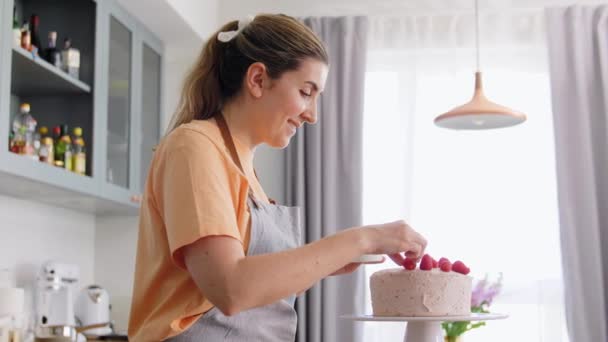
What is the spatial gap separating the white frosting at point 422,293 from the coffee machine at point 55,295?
1657mm

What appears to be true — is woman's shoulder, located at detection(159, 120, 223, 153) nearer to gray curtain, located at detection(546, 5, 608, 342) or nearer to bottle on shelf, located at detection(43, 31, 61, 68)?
bottle on shelf, located at detection(43, 31, 61, 68)

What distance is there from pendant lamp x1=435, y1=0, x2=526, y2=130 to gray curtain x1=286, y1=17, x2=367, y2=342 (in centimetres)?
68

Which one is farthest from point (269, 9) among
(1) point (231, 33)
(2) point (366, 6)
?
(1) point (231, 33)

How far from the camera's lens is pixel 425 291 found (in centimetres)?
188

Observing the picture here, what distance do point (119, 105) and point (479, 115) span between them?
1401 mm

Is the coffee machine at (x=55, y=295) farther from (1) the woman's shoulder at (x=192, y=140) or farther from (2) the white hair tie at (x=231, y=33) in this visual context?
(1) the woman's shoulder at (x=192, y=140)

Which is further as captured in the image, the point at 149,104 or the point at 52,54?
the point at 149,104

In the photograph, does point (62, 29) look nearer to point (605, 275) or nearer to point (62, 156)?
point (62, 156)

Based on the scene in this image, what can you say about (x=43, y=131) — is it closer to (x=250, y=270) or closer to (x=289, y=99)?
(x=289, y=99)

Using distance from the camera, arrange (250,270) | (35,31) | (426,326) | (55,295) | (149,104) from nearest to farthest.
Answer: (250,270), (426,326), (35,31), (55,295), (149,104)

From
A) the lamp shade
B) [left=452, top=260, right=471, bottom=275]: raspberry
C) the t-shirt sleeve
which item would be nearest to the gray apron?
the t-shirt sleeve

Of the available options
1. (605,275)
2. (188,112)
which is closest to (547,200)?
(605,275)

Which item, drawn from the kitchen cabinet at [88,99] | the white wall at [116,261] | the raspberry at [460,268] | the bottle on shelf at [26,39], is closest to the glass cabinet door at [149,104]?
the kitchen cabinet at [88,99]

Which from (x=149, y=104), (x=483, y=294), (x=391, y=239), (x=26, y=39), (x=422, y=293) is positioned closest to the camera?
(x=391, y=239)
